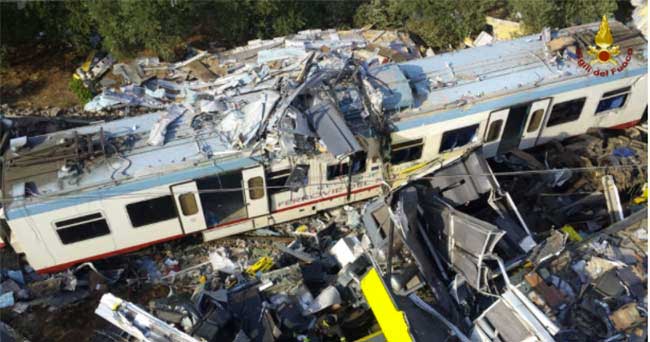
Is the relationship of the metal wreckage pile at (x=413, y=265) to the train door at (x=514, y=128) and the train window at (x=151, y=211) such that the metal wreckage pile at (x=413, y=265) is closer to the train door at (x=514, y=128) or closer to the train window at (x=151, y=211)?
the train door at (x=514, y=128)

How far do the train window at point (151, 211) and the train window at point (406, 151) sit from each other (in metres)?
5.33

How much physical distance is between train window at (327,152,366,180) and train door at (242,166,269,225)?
163cm

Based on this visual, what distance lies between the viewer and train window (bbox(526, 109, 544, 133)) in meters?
14.4

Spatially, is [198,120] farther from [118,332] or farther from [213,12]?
[213,12]

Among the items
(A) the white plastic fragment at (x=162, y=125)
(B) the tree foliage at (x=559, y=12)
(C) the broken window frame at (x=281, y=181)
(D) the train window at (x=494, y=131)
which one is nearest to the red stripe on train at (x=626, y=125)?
(D) the train window at (x=494, y=131)

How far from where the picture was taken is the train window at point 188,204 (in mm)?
12046

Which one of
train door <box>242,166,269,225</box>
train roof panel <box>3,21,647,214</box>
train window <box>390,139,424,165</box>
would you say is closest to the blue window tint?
train roof panel <box>3,21,647,214</box>

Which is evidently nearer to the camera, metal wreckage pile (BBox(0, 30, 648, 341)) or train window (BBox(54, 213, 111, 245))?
metal wreckage pile (BBox(0, 30, 648, 341))

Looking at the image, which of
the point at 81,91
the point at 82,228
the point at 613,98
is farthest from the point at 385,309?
the point at 81,91

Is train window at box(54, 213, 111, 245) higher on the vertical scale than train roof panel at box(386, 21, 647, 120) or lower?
lower

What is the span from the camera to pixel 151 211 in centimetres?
1206

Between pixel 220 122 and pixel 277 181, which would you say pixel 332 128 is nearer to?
pixel 277 181

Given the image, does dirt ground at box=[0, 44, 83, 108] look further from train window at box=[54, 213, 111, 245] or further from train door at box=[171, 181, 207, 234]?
train door at box=[171, 181, 207, 234]

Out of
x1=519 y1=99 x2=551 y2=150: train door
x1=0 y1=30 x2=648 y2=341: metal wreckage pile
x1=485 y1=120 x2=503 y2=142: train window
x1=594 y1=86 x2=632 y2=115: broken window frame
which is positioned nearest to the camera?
x1=0 y1=30 x2=648 y2=341: metal wreckage pile
